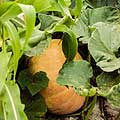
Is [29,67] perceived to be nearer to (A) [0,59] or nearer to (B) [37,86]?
(B) [37,86]

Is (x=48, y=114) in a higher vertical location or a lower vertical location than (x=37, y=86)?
lower

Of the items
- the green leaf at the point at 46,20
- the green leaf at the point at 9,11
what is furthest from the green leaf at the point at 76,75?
the green leaf at the point at 9,11

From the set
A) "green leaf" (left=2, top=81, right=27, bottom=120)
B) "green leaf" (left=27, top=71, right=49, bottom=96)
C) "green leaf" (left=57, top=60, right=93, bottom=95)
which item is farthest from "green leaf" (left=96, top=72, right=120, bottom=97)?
"green leaf" (left=2, top=81, right=27, bottom=120)

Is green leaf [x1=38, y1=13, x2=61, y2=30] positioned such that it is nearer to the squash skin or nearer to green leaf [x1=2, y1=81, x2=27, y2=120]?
the squash skin

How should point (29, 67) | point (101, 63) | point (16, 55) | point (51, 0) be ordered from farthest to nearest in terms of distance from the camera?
point (29, 67) → point (101, 63) → point (51, 0) → point (16, 55)

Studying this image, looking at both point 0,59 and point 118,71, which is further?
point 118,71

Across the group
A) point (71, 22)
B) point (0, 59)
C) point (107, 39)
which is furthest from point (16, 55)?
point (107, 39)
